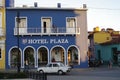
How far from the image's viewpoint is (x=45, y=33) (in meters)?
51.8

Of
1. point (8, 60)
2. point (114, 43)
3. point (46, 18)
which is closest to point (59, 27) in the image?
point (46, 18)

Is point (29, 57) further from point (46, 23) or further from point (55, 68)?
point (55, 68)

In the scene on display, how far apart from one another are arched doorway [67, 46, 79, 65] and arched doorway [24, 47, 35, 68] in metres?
5.33

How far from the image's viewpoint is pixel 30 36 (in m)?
51.9

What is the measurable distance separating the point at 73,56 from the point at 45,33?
5.68 meters

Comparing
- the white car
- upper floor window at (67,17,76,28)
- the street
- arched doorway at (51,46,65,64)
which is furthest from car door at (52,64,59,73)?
upper floor window at (67,17,76,28)

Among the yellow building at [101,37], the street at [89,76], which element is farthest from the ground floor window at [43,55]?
the yellow building at [101,37]

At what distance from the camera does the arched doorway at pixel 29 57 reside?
49531mm

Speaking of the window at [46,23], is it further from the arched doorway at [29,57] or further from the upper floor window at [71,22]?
the arched doorway at [29,57]

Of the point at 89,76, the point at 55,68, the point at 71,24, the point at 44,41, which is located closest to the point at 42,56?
the point at 44,41

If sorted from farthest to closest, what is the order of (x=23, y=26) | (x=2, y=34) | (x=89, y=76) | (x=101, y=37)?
(x=101, y=37)
(x=23, y=26)
(x=2, y=34)
(x=89, y=76)

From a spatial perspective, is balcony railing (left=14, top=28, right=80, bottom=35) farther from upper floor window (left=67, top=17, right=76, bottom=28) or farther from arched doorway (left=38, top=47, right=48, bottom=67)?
arched doorway (left=38, top=47, right=48, bottom=67)

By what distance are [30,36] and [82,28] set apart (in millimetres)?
7385

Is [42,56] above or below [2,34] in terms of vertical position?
below
